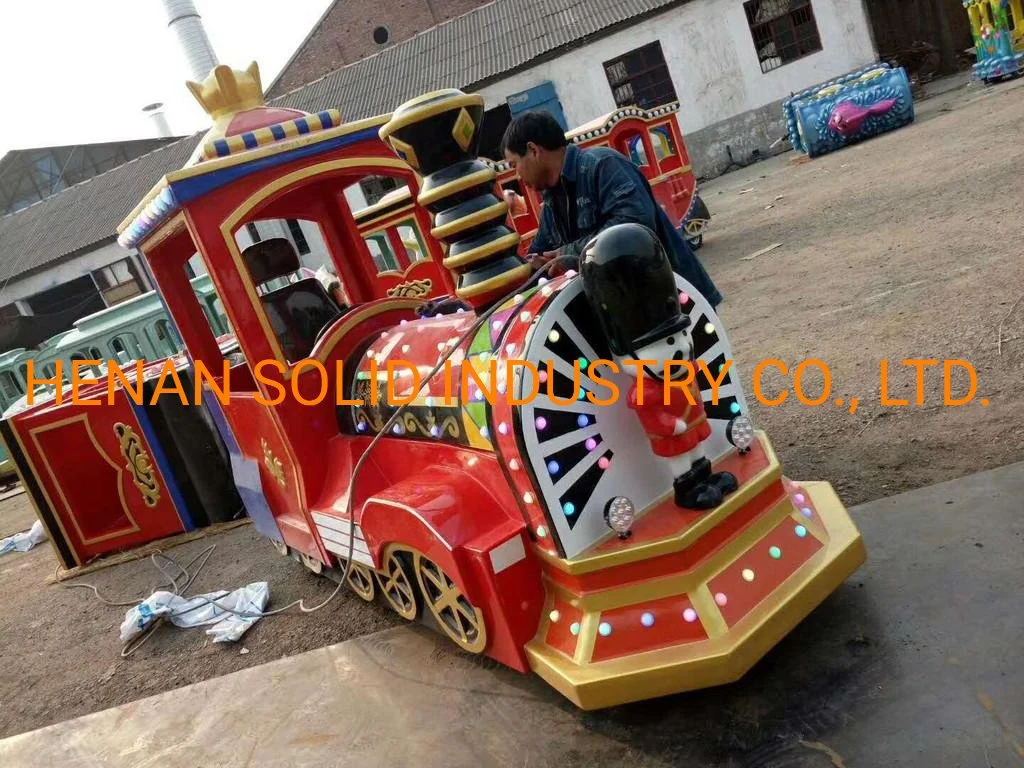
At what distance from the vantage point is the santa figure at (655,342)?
2.17m

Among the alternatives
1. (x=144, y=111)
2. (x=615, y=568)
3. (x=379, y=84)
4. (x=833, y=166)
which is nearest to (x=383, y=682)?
(x=615, y=568)

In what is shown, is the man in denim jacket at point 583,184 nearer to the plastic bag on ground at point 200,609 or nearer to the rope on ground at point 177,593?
the rope on ground at point 177,593

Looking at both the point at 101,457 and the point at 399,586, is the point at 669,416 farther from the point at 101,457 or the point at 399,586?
the point at 101,457

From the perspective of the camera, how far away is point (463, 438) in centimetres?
273

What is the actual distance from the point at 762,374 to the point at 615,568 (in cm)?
299

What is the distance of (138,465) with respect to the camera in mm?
5574

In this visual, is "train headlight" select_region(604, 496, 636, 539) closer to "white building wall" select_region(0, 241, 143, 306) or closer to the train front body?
the train front body

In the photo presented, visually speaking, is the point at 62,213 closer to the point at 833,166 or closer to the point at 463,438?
the point at 833,166

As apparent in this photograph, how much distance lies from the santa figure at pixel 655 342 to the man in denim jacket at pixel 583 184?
402mm

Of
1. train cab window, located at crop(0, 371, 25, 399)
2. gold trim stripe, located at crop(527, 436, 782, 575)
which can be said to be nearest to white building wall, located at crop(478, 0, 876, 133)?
train cab window, located at crop(0, 371, 25, 399)

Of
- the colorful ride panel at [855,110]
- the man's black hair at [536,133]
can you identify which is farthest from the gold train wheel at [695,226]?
the man's black hair at [536,133]

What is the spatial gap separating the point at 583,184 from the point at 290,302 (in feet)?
6.08

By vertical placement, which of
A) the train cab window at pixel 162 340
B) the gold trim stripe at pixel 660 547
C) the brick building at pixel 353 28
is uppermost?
the brick building at pixel 353 28

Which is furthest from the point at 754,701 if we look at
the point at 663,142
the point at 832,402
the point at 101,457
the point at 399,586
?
the point at 663,142
